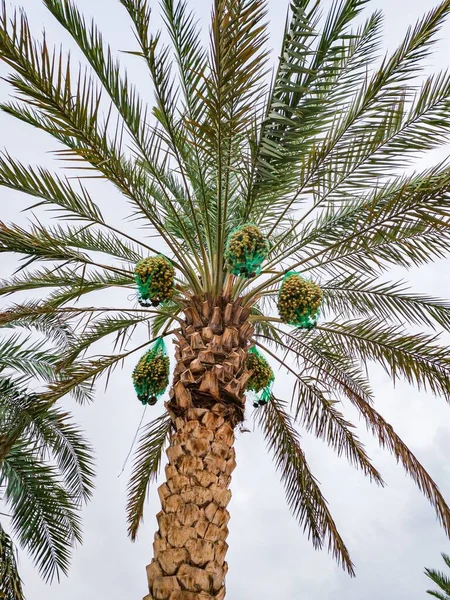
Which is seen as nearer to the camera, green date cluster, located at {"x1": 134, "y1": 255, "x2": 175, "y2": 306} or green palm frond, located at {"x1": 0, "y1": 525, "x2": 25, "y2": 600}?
green date cluster, located at {"x1": 134, "y1": 255, "x2": 175, "y2": 306}

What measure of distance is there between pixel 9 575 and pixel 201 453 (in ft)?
9.94

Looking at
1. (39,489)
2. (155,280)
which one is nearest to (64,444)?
(39,489)

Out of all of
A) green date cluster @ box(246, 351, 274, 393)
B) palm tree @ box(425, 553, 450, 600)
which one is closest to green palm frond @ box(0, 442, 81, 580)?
green date cluster @ box(246, 351, 274, 393)

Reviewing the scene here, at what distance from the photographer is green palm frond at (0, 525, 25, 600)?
7.09m

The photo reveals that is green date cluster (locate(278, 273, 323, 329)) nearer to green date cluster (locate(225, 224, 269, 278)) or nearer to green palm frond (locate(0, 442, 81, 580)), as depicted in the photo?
green date cluster (locate(225, 224, 269, 278))

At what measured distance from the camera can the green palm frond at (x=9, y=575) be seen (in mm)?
7090

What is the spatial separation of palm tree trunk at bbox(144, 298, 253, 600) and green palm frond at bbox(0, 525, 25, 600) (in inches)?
99.7

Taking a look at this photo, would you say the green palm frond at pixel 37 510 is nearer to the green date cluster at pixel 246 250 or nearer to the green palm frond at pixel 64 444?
the green palm frond at pixel 64 444

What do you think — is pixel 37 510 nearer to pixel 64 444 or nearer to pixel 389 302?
pixel 64 444

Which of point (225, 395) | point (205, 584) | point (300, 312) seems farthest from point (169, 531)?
point (300, 312)

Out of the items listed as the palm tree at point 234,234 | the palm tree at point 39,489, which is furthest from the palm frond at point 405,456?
the palm tree at point 39,489

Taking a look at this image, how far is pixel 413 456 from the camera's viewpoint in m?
7.12

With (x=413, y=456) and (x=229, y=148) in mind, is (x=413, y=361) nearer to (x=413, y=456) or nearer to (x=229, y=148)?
(x=413, y=456)

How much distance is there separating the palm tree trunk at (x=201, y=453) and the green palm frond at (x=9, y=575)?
2531mm
